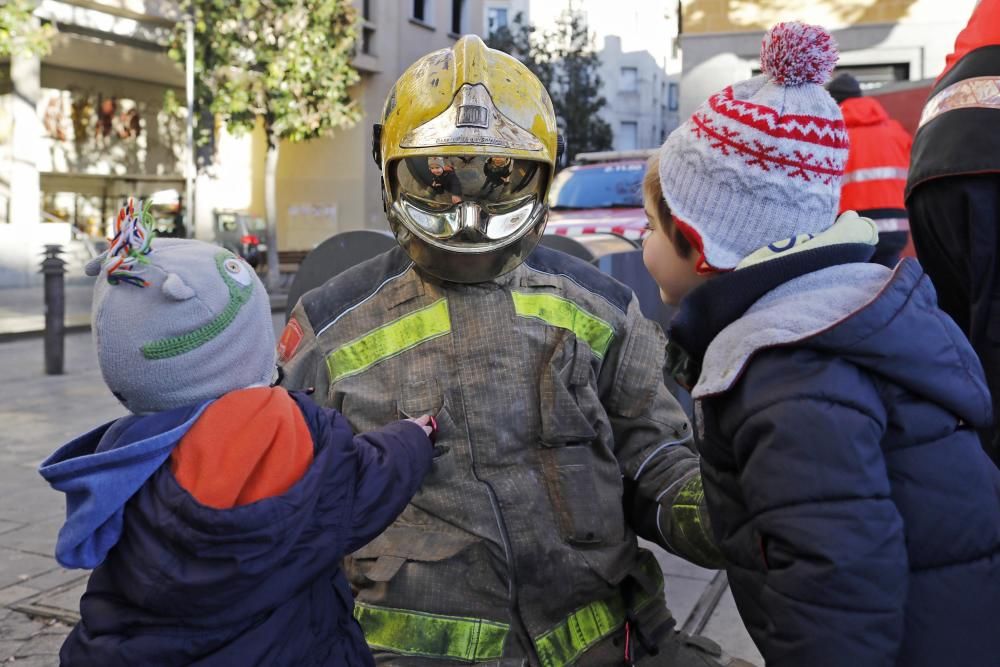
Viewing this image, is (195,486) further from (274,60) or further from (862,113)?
(274,60)

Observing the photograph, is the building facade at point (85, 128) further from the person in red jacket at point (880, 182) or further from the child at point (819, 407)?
the child at point (819, 407)

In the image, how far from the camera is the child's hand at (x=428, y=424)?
1907 mm

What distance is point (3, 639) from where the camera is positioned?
3.26m

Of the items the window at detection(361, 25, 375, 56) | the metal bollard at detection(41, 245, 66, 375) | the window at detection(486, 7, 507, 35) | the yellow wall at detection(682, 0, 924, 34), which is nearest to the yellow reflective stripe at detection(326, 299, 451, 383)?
the metal bollard at detection(41, 245, 66, 375)

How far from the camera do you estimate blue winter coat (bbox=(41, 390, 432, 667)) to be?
5.32ft

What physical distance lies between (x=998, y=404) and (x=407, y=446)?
130cm

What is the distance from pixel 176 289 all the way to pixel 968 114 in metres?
1.70

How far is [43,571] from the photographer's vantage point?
12.7 ft

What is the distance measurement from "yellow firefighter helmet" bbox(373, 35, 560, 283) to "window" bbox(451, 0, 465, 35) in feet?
84.4

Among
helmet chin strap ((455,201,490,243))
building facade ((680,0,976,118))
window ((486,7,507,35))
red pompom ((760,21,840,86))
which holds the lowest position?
helmet chin strap ((455,201,490,243))

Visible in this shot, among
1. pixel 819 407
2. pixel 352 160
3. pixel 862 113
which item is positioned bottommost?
pixel 819 407

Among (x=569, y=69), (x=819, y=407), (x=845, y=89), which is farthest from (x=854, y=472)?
(x=569, y=69)

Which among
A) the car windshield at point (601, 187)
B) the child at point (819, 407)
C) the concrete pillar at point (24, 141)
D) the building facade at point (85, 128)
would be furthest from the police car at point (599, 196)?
the concrete pillar at point (24, 141)

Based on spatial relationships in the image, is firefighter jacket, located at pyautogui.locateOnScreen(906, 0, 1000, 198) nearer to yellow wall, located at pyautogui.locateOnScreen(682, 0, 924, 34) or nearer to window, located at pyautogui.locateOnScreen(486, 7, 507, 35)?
yellow wall, located at pyautogui.locateOnScreen(682, 0, 924, 34)
